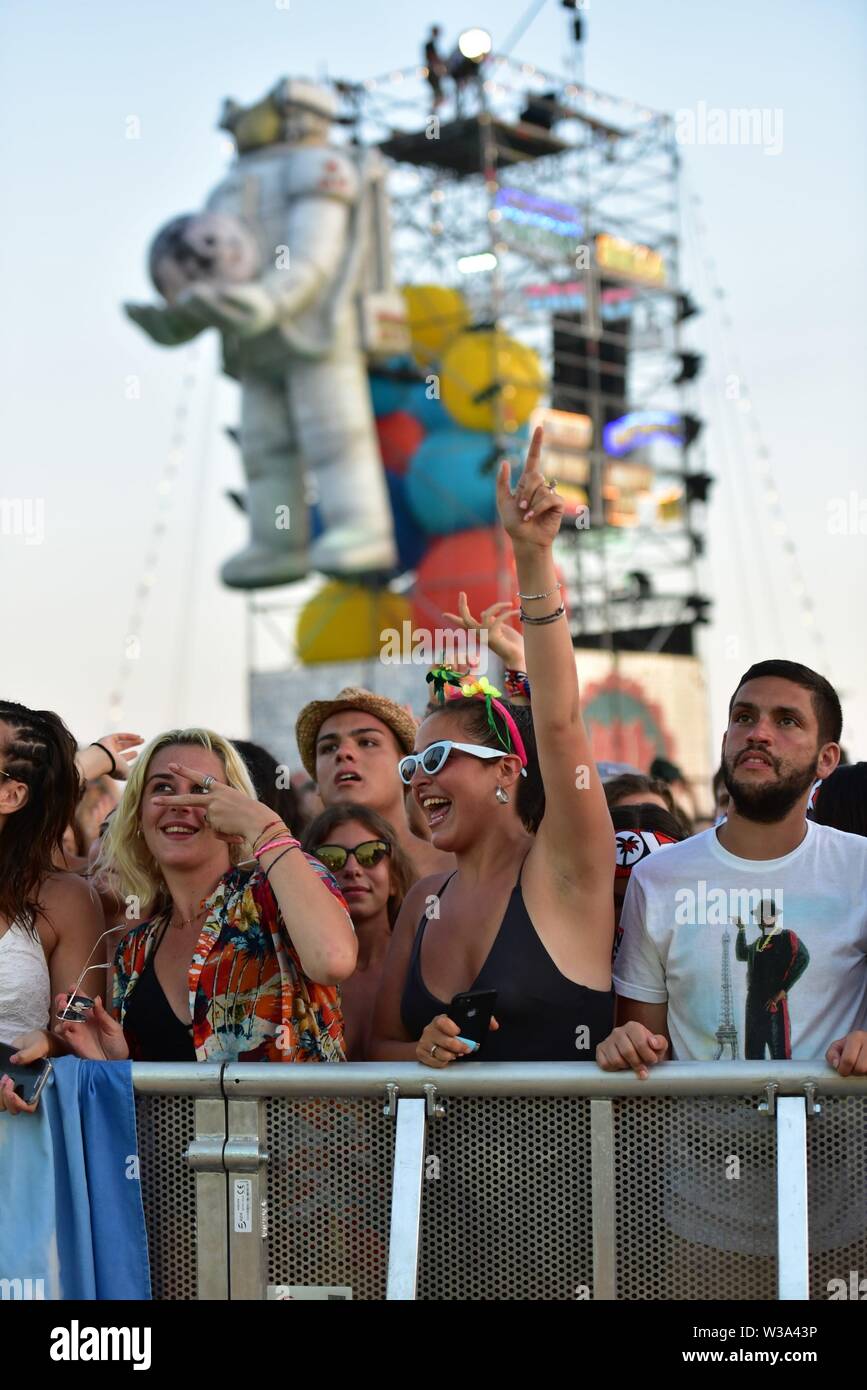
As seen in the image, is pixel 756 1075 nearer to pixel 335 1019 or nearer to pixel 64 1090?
pixel 335 1019

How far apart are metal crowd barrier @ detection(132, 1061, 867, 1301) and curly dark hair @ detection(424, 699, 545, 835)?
2.42 feet

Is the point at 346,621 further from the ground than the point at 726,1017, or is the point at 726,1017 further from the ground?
the point at 346,621

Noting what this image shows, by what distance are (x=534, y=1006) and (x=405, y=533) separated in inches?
794

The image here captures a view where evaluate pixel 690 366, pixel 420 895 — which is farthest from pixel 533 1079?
pixel 690 366

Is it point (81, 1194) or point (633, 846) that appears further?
point (633, 846)

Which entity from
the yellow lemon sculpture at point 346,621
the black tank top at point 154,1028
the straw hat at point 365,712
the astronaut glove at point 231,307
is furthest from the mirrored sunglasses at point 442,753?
the yellow lemon sculpture at point 346,621

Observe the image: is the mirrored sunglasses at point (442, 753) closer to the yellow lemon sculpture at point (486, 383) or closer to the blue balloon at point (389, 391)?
the yellow lemon sculpture at point (486, 383)

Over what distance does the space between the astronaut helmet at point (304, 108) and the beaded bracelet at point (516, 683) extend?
66.0 ft

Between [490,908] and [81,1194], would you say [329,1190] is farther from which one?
[490,908]

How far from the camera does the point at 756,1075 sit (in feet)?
9.68

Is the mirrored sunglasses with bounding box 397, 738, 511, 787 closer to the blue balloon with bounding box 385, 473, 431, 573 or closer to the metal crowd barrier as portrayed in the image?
the metal crowd barrier

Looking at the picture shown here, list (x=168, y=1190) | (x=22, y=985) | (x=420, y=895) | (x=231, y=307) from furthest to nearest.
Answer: (x=231, y=307) < (x=420, y=895) < (x=22, y=985) < (x=168, y=1190)

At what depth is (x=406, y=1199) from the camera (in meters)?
2.99

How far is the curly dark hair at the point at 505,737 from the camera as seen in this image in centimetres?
357
